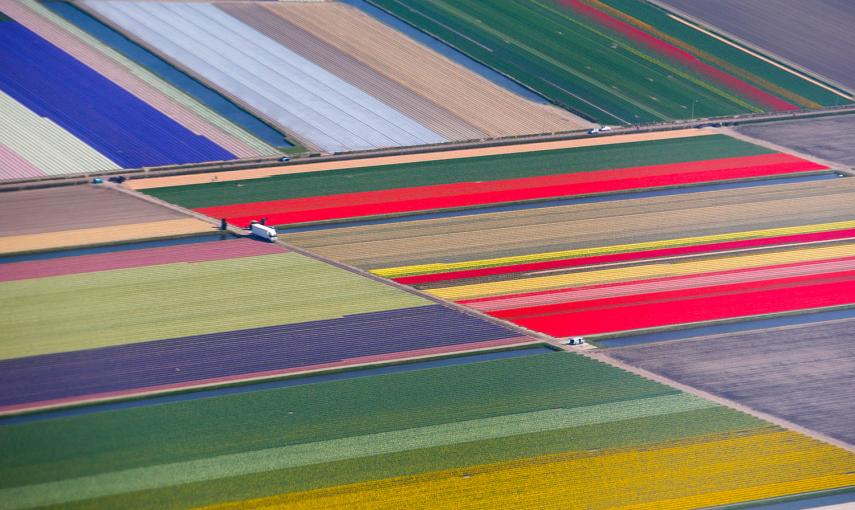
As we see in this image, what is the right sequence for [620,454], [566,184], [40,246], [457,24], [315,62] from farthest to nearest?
[457,24], [315,62], [566,184], [40,246], [620,454]

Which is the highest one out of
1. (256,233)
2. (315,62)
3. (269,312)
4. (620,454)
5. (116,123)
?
(315,62)

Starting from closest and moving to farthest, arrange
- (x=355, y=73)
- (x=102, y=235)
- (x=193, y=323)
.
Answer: (x=193, y=323) < (x=102, y=235) < (x=355, y=73)

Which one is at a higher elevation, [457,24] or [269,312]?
[457,24]

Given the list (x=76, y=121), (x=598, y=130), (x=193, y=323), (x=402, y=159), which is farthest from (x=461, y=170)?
(x=193, y=323)

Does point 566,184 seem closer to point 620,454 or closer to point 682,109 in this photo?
point 682,109

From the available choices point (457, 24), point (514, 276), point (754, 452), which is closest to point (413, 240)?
point (514, 276)

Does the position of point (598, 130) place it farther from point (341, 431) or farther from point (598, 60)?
point (341, 431)

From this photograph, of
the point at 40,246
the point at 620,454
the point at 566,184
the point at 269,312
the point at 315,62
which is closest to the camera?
the point at 620,454

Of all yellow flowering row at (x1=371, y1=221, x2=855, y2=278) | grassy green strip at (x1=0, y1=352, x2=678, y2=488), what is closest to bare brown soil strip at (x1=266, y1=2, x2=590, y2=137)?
yellow flowering row at (x1=371, y1=221, x2=855, y2=278)
